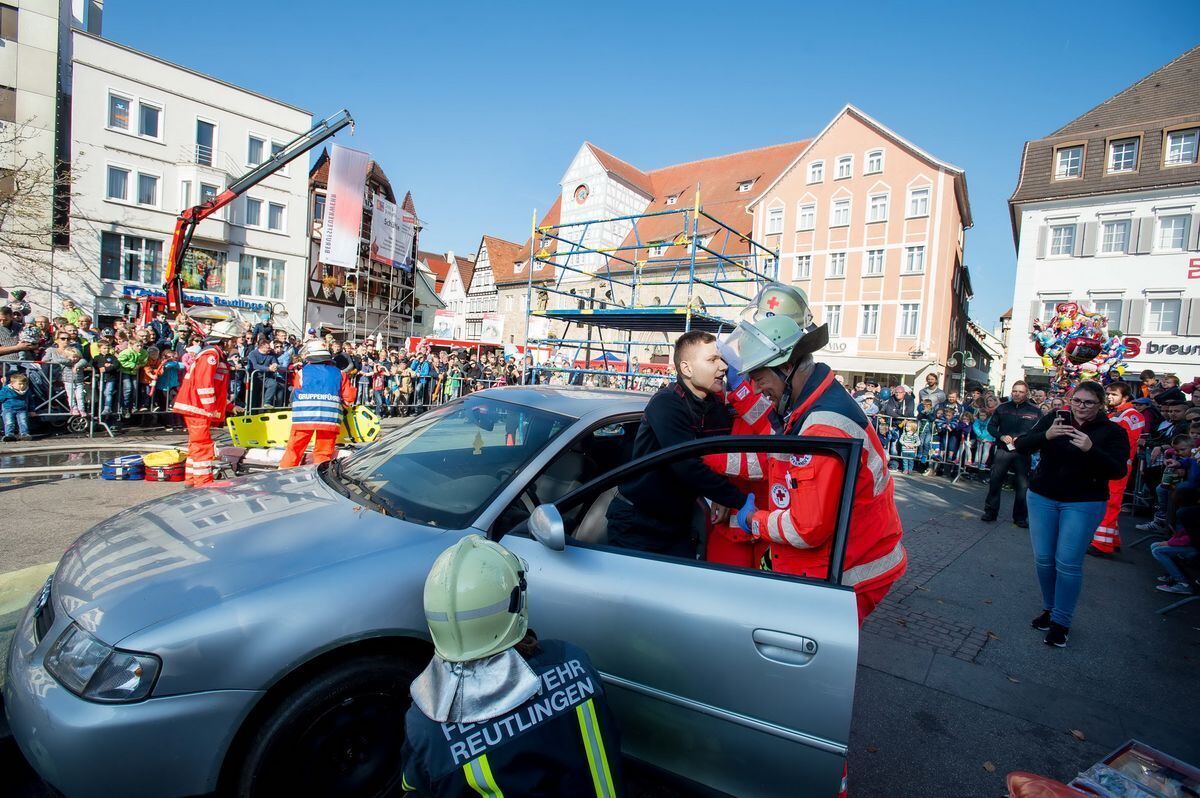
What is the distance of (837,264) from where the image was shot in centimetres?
3200

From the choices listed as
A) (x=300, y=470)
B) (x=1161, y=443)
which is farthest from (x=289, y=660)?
(x=1161, y=443)

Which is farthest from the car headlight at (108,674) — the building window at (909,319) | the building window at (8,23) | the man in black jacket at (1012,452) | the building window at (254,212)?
the building window at (8,23)

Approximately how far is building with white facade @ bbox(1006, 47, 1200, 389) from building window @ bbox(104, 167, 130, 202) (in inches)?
1543

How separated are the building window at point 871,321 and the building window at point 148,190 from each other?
3410 cm

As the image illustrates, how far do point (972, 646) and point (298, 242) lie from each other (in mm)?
35612

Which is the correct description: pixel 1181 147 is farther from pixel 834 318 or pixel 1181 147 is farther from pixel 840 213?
pixel 834 318

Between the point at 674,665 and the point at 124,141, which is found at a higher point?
the point at 124,141

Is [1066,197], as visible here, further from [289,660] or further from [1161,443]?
[289,660]

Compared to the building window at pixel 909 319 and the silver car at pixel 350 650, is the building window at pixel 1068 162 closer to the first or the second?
the building window at pixel 909 319

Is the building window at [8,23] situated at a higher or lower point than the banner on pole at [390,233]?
higher

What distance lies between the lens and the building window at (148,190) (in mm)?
27938

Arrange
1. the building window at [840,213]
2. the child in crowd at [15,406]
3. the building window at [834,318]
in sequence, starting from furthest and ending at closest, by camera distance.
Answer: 1. the building window at [834,318]
2. the building window at [840,213]
3. the child in crowd at [15,406]

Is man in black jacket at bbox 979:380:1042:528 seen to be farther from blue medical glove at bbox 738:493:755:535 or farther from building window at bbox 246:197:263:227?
building window at bbox 246:197:263:227

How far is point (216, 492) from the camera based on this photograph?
9.71 feet
